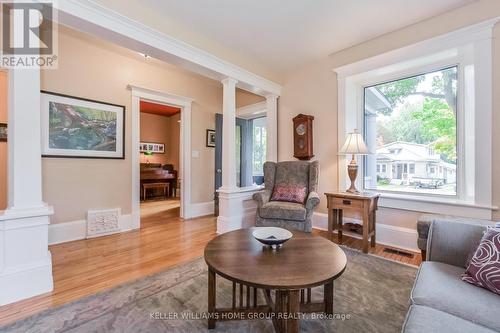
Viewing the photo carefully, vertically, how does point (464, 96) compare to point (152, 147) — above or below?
above

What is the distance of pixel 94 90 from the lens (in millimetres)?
3145

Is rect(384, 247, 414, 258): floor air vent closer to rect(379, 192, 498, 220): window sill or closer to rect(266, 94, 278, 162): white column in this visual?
rect(379, 192, 498, 220): window sill

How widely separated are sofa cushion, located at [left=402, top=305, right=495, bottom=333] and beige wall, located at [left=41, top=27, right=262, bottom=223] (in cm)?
356

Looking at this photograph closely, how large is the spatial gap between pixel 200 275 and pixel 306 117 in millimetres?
2607

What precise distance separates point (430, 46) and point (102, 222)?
4552 millimetres

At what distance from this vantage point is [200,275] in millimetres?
2020

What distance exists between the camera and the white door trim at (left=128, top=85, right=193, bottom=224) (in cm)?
354

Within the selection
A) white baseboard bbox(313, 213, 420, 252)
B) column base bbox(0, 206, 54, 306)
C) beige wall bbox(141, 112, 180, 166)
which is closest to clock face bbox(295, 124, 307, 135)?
white baseboard bbox(313, 213, 420, 252)

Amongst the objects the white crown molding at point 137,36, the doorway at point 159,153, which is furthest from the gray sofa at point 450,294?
the doorway at point 159,153

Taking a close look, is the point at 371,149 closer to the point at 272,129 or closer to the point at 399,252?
the point at 399,252

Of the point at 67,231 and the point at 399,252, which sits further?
the point at 67,231

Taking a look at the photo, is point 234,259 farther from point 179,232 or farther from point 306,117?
point 306,117

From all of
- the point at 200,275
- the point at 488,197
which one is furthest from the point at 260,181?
the point at 488,197

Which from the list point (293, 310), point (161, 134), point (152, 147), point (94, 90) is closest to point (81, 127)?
point (94, 90)
